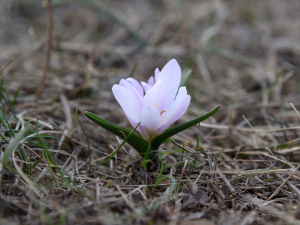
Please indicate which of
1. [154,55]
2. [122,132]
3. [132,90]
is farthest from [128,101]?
[154,55]

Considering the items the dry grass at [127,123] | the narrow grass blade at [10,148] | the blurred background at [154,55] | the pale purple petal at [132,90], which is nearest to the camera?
the narrow grass blade at [10,148]

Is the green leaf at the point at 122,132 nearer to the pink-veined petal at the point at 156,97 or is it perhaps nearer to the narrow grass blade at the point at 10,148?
the pink-veined petal at the point at 156,97

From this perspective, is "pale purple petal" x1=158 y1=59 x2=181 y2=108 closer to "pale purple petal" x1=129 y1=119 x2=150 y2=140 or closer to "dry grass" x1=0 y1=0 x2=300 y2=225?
"pale purple petal" x1=129 y1=119 x2=150 y2=140

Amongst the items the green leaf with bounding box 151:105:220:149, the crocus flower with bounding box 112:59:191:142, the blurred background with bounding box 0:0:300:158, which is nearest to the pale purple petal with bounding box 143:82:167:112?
the crocus flower with bounding box 112:59:191:142

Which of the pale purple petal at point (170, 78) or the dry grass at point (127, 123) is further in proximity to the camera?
the pale purple petal at point (170, 78)

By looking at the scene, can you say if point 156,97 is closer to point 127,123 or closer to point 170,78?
point 170,78

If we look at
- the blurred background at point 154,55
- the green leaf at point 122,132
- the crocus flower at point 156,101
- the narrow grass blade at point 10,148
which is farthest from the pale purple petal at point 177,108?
the narrow grass blade at point 10,148

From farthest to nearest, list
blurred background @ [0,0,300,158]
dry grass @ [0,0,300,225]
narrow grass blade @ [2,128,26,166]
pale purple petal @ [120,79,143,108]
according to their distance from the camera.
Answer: blurred background @ [0,0,300,158], pale purple petal @ [120,79,143,108], dry grass @ [0,0,300,225], narrow grass blade @ [2,128,26,166]
